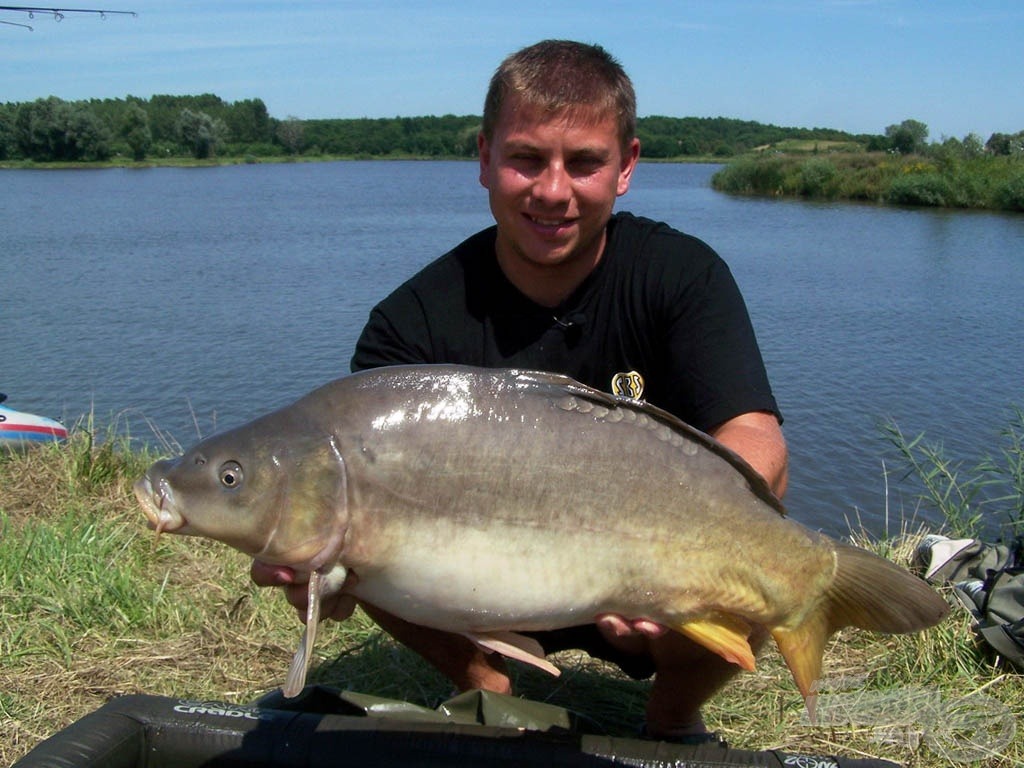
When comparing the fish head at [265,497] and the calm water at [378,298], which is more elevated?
the fish head at [265,497]

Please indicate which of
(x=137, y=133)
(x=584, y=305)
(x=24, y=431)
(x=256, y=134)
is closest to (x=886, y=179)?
(x=24, y=431)

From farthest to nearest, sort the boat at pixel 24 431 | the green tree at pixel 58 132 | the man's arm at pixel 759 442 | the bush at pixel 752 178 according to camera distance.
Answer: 1. the green tree at pixel 58 132
2. the bush at pixel 752 178
3. the boat at pixel 24 431
4. the man's arm at pixel 759 442

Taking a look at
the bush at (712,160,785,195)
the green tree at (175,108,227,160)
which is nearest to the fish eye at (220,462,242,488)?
the bush at (712,160,785,195)

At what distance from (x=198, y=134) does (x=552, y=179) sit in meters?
70.3

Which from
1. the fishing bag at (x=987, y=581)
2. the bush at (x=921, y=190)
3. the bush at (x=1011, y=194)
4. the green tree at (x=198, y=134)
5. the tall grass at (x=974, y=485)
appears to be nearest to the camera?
the fishing bag at (x=987, y=581)

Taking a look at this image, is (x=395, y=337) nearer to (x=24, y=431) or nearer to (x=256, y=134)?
(x=24, y=431)

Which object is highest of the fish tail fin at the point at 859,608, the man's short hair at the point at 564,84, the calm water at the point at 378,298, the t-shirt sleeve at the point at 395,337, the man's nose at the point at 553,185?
the man's short hair at the point at 564,84

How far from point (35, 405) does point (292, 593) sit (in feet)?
22.9

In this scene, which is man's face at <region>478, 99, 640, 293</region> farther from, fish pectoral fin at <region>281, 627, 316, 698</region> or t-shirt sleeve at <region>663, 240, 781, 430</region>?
fish pectoral fin at <region>281, 627, 316, 698</region>

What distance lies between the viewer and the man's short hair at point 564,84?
2.22m

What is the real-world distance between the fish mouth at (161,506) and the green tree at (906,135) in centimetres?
3965

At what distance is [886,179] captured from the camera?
93.7ft

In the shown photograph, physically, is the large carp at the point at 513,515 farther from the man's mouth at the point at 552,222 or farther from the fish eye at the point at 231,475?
the man's mouth at the point at 552,222

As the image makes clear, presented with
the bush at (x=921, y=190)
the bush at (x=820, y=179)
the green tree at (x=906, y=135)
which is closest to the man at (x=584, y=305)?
the bush at (x=921, y=190)
